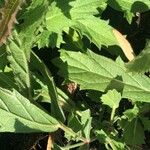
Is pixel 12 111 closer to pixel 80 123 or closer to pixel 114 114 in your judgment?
pixel 80 123

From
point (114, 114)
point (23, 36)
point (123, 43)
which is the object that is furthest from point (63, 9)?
point (114, 114)

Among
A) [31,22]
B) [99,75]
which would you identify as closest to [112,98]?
[99,75]

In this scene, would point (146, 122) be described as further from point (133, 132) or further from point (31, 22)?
point (31, 22)

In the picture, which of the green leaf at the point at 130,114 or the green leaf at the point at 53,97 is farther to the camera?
the green leaf at the point at 130,114

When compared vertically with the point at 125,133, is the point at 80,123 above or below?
above

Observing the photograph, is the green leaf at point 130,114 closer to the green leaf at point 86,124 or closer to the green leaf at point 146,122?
the green leaf at point 146,122

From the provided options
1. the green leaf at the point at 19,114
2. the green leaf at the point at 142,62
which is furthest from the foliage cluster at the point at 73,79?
the green leaf at the point at 142,62
